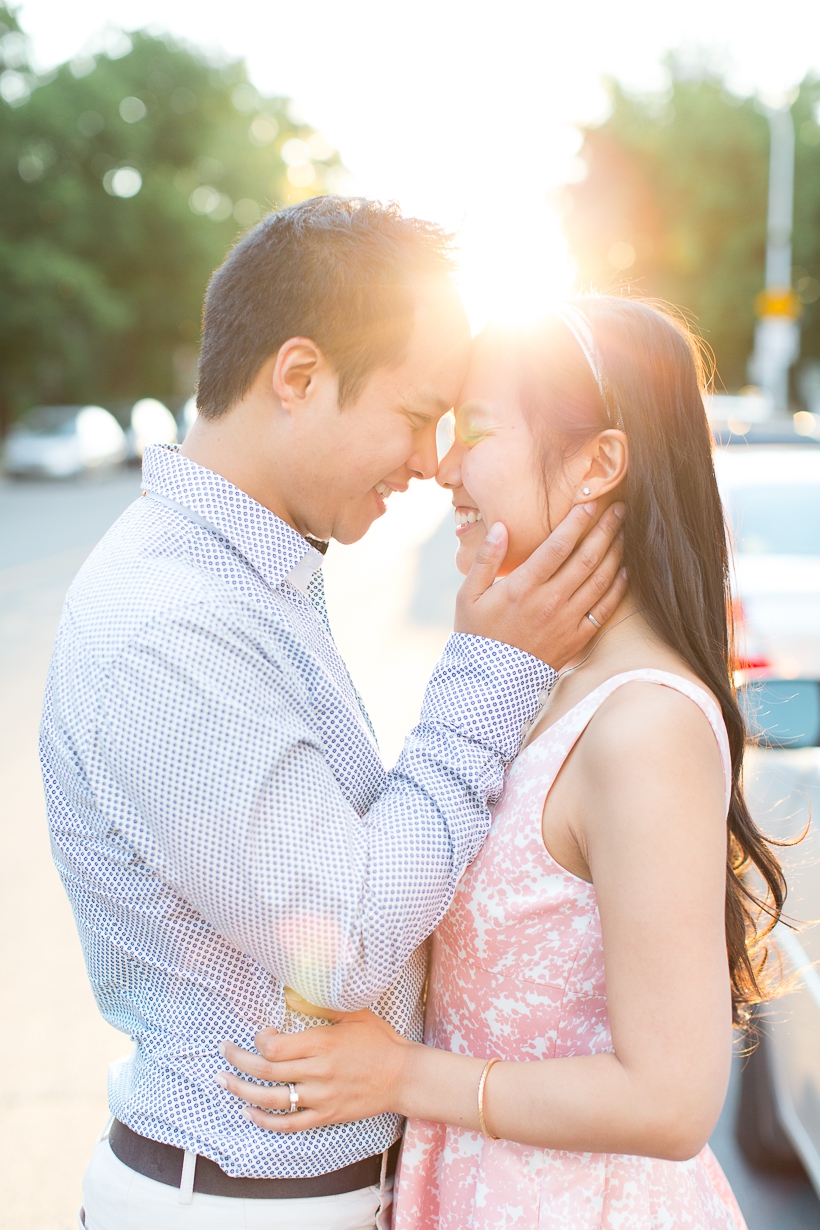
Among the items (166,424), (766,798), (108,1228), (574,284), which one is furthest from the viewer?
(166,424)

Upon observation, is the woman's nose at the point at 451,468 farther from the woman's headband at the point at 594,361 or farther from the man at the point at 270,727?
the woman's headband at the point at 594,361

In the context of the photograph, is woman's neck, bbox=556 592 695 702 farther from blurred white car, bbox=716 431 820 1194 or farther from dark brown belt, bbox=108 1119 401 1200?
dark brown belt, bbox=108 1119 401 1200

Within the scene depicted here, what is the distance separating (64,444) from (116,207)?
44.1 feet

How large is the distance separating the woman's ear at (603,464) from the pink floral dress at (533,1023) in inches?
14.4

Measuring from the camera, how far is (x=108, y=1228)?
167 cm

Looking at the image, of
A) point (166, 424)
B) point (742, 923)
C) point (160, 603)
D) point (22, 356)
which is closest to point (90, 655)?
point (160, 603)

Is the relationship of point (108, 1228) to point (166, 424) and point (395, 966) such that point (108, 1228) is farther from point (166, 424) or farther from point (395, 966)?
point (166, 424)

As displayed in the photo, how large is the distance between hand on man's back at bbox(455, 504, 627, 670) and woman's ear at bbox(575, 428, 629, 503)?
0.04 m

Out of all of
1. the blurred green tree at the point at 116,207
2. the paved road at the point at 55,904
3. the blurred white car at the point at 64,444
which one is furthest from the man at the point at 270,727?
the blurred green tree at the point at 116,207

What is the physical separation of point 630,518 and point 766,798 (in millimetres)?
1578

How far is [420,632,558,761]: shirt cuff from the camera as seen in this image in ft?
5.25

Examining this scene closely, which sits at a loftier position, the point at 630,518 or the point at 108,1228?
the point at 630,518

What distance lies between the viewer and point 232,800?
134 centimetres

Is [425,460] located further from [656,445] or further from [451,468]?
[656,445]
